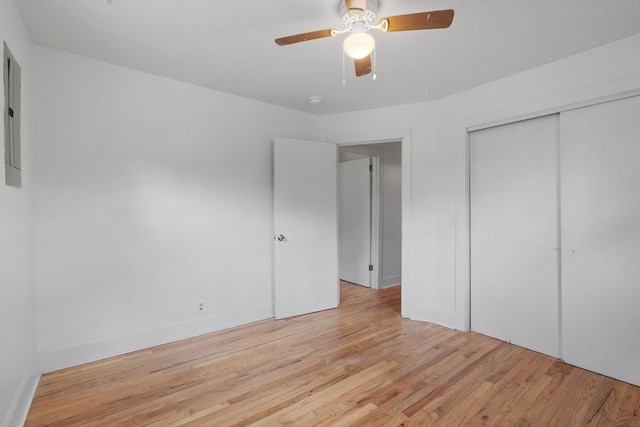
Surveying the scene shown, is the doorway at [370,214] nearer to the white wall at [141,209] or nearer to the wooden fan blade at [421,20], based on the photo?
the white wall at [141,209]

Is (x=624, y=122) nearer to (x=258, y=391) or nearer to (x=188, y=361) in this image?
(x=258, y=391)

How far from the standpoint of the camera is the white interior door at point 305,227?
11.0ft

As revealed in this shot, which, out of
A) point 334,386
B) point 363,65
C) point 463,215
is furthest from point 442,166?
point 334,386

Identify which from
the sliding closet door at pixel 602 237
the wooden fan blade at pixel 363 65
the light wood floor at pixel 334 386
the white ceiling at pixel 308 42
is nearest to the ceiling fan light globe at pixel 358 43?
the wooden fan blade at pixel 363 65

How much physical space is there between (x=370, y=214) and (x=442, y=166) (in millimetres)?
1616

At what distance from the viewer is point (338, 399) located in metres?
1.95

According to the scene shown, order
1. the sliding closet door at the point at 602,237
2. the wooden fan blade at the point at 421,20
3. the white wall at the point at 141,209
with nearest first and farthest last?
the wooden fan blade at the point at 421,20 < the sliding closet door at the point at 602,237 < the white wall at the point at 141,209

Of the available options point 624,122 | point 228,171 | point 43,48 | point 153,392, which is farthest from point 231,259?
point 624,122

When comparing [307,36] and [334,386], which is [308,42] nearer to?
[307,36]

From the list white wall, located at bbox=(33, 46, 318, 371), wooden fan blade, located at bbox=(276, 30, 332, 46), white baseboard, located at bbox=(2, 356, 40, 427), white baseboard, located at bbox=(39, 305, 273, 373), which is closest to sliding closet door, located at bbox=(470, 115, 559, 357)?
wooden fan blade, located at bbox=(276, 30, 332, 46)

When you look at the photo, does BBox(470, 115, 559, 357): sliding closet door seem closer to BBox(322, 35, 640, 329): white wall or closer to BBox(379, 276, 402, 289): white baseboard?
BBox(322, 35, 640, 329): white wall

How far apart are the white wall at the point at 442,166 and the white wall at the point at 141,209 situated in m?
1.46

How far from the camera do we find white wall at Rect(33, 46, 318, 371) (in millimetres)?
2283

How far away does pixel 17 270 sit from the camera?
1.77m
